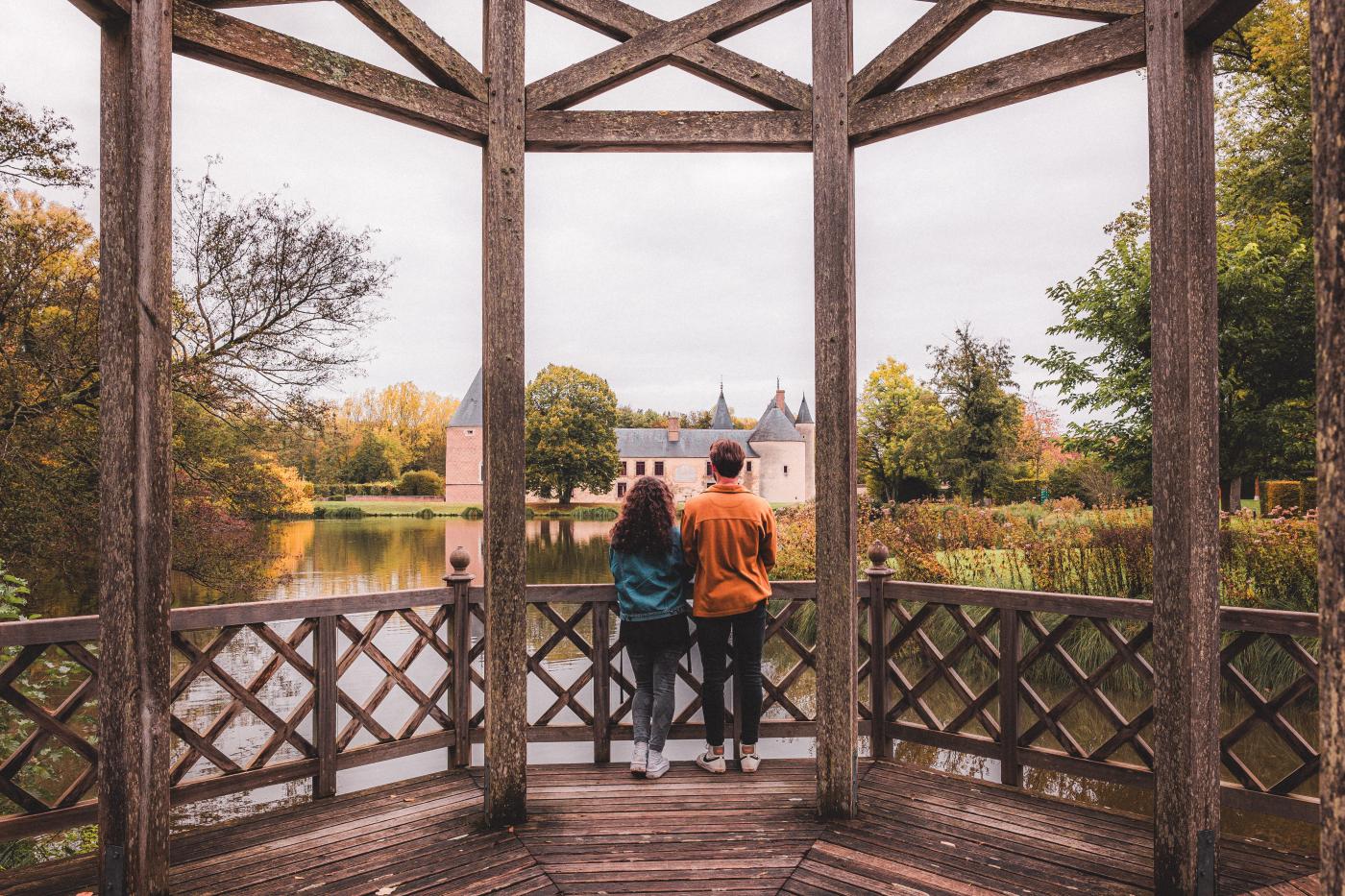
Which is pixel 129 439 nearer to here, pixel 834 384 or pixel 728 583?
pixel 728 583

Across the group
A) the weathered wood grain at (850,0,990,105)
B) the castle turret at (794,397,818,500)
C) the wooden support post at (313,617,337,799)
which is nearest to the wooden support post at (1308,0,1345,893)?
the weathered wood grain at (850,0,990,105)

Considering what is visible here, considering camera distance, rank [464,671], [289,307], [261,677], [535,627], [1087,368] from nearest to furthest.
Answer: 1. [261,677]
2. [464,671]
3. [289,307]
4. [1087,368]
5. [535,627]

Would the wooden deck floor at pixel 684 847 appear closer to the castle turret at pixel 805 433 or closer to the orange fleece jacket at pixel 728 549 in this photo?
the orange fleece jacket at pixel 728 549

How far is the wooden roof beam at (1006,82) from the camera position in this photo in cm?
262

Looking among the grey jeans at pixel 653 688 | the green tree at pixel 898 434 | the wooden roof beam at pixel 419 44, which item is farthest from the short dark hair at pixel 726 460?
the green tree at pixel 898 434

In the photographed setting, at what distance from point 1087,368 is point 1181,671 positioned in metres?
10.5

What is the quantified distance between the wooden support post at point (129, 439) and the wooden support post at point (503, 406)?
44.2 inches

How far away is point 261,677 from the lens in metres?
3.56

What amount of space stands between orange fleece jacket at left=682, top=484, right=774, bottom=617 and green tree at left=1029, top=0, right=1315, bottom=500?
8.26 m

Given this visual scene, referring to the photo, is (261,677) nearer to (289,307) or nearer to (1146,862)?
(1146,862)

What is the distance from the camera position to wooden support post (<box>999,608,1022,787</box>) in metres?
3.63

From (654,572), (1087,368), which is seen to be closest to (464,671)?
(654,572)

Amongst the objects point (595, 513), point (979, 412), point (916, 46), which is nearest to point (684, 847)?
point (916, 46)

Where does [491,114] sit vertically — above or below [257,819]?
above
